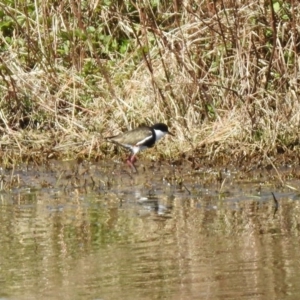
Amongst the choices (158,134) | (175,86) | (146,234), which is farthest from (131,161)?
(146,234)

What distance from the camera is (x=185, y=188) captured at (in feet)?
Result: 30.9

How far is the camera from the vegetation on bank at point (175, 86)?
10.7m

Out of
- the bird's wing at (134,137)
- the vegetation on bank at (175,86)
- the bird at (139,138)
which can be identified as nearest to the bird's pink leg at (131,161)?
the bird at (139,138)

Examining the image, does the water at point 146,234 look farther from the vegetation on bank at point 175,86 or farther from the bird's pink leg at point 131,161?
the vegetation on bank at point 175,86

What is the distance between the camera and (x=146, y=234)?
7621 mm

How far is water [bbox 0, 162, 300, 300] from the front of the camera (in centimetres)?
606

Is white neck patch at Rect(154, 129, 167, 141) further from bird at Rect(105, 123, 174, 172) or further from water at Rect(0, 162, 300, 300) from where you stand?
water at Rect(0, 162, 300, 300)

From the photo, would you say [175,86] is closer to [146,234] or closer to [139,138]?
[139,138]

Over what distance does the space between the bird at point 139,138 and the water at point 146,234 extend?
0.26 m

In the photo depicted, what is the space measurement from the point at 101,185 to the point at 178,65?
2040mm

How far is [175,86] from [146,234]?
3870 mm

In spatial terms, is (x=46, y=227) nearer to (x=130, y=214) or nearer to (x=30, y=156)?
(x=130, y=214)

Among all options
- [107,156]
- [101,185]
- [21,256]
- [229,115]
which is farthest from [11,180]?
[21,256]

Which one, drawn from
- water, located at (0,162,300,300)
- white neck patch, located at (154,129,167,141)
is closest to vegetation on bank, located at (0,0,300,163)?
white neck patch, located at (154,129,167,141)
